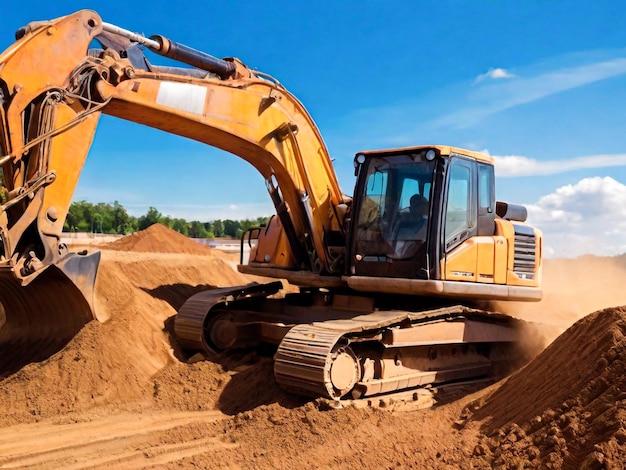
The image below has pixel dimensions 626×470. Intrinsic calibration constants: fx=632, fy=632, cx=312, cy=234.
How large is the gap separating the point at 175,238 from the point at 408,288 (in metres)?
13.0

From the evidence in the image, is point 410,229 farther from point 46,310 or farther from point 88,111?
point 46,310

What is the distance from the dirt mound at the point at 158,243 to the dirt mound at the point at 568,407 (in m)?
13.0

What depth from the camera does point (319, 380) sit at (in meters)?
5.89

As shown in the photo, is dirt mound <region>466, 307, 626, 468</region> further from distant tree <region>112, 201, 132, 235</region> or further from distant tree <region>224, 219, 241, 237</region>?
distant tree <region>224, 219, 241, 237</region>

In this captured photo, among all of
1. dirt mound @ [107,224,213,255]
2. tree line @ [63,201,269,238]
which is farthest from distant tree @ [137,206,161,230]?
dirt mound @ [107,224,213,255]

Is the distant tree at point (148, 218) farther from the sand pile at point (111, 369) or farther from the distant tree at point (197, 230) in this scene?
the sand pile at point (111, 369)

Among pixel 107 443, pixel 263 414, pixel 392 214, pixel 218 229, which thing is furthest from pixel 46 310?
pixel 218 229

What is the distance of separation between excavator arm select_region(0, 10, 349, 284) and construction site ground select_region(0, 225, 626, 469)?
1312 millimetres

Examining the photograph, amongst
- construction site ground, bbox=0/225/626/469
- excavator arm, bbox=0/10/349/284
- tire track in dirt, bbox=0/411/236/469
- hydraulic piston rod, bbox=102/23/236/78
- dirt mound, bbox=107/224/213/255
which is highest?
hydraulic piston rod, bbox=102/23/236/78

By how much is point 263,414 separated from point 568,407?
2.65 meters

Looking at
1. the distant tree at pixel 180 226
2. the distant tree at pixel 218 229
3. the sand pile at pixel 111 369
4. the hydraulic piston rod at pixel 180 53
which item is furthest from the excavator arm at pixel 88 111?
the distant tree at pixel 218 229

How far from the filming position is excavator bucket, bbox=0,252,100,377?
6.55m

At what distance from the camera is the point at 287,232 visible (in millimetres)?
8125

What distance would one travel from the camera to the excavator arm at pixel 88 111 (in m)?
5.86
